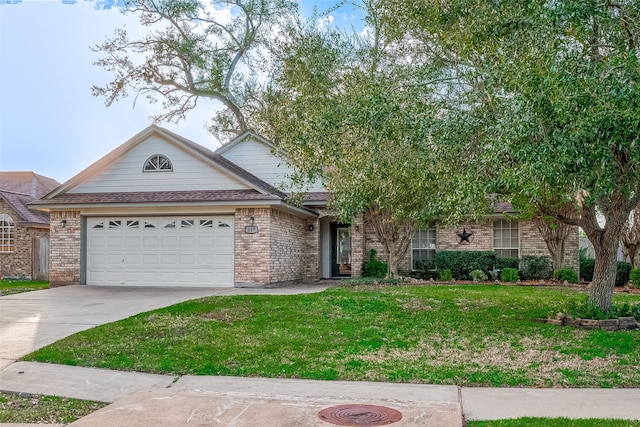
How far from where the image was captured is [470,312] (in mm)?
11750

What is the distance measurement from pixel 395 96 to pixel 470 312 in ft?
15.4

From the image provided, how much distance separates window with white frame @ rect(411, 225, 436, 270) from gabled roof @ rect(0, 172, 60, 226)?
15.9 metres

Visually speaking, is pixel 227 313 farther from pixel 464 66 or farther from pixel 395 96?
pixel 464 66

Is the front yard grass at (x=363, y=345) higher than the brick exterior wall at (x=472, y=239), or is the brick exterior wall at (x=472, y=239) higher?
the brick exterior wall at (x=472, y=239)

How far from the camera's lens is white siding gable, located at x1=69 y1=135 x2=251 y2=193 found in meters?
18.0

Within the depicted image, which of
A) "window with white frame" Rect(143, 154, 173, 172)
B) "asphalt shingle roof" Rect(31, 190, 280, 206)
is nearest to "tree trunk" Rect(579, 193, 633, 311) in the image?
"asphalt shingle roof" Rect(31, 190, 280, 206)

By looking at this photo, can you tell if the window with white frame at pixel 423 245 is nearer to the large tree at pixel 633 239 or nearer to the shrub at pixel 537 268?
the shrub at pixel 537 268

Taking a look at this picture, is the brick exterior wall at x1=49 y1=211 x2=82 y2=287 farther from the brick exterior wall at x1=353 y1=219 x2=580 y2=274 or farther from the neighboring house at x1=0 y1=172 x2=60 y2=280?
the brick exterior wall at x1=353 y1=219 x2=580 y2=274

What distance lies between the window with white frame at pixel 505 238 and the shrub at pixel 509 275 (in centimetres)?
141

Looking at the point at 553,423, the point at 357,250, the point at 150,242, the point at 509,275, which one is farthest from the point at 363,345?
the point at 509,275

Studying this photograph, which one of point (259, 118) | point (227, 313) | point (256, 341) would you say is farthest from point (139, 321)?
point (259, 118)

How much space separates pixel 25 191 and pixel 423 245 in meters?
19.7

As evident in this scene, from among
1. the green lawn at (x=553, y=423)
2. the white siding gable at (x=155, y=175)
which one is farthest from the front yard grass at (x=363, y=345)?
the white siding gable at (x=155, y=175)

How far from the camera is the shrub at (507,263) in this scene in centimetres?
2102
